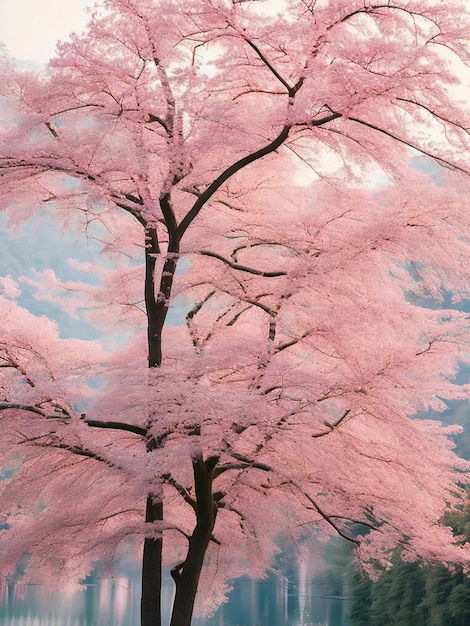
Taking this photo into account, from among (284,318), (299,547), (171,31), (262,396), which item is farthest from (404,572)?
(171,31)

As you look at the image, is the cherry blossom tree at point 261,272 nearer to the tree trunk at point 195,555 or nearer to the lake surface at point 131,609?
the tree trunk at point 195,555

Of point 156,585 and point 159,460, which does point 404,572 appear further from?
point 159,460

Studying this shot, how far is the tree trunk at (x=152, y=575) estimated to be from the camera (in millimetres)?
6746

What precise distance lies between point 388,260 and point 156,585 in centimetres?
345

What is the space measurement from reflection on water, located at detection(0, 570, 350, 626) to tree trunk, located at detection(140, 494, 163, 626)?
963 cm

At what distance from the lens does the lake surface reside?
Result: 21800 millimetres

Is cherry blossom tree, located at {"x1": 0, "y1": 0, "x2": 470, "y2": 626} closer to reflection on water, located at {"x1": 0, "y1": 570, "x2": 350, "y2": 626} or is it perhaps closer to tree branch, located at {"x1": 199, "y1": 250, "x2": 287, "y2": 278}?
tree branch, located at {"x1": 199, "y1": 250, "x2": 287, "y2": 278}

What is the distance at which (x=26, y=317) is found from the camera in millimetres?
7637

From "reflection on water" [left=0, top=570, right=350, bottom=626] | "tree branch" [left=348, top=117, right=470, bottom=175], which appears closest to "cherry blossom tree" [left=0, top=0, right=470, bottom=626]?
"tree branch" [left=348, top=117, right=470, bottom=175]

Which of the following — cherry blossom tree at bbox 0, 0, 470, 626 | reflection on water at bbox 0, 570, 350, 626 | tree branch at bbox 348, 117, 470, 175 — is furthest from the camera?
reflection on water at bbox 0, 570, 350, 626

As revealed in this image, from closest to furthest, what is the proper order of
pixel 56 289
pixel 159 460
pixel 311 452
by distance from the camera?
pixel 159 460, pixel 311 452, pixel 56 289

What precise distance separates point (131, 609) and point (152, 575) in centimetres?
2217

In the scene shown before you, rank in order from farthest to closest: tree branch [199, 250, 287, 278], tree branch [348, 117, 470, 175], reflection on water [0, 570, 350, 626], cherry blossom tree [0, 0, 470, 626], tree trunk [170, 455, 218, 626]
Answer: reflection on water [0, 570, 350, 626] → tree branch [199, 250, 287, 278] → tree trunk [170, 455, 218, 626] → tree branch [348, 117, 470, 175] → cherry blossom tree [0, 0, 470, 626]

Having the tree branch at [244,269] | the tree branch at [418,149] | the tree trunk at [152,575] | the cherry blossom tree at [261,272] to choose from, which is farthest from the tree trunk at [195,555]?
the tree branch at [418,149]
